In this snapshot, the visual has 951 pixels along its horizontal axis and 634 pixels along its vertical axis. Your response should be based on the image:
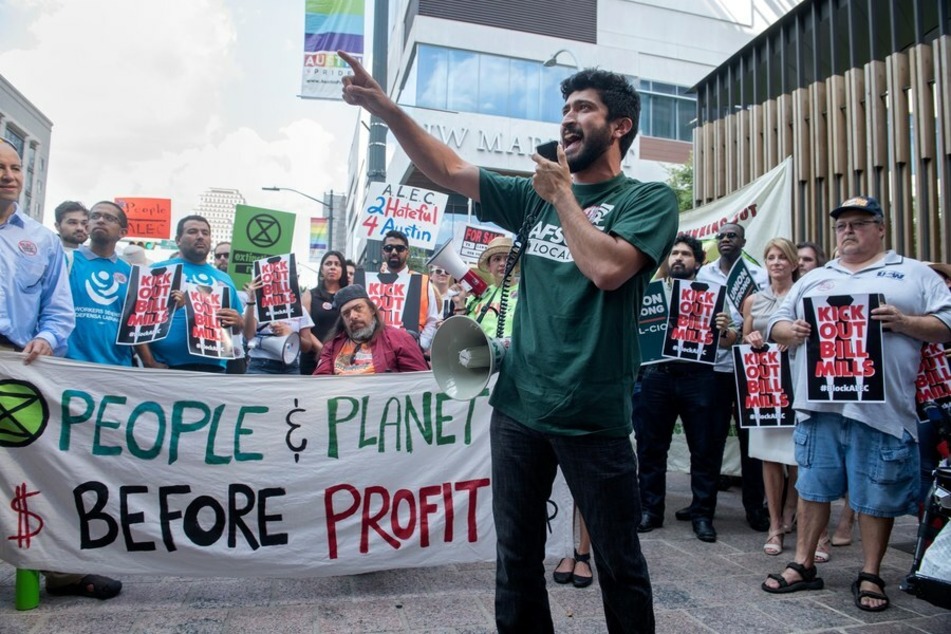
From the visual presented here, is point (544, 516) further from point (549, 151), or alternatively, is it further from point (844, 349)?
point (844, 349)

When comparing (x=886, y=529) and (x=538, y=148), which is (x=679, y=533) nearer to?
(x=886, y=529)

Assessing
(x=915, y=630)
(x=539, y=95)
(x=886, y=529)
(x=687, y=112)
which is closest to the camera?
(x=915, y=630)

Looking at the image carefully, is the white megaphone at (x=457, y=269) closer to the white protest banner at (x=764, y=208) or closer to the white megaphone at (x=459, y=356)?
the white megaphone at (x=459, y=356)

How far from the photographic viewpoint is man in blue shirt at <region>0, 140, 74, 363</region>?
132 inches

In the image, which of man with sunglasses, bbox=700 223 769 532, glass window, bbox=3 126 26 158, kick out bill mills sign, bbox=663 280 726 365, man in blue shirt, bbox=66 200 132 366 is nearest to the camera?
man in blue shirt, bbox=66 200 132 366

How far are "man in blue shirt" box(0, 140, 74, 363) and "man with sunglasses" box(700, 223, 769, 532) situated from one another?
13.1 feet

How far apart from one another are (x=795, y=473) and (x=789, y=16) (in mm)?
7347

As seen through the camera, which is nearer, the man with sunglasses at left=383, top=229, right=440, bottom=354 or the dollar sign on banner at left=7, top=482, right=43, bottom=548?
the dollar sign on banner at left=7, top=482, right=43, bottom=548

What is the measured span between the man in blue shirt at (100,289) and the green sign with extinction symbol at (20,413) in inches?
36.0

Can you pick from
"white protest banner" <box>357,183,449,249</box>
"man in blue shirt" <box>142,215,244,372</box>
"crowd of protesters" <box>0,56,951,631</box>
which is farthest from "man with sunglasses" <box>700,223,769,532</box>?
"white protest banner" <box>357,183,449,249</box>

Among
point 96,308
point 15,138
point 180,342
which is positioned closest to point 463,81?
point 180,342

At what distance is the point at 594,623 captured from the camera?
3145 millimetres

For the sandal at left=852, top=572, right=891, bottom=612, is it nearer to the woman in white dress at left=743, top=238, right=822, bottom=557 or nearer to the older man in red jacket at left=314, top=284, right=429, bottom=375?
the woman in white dress at left=743, top=238, right=822, bottom=557

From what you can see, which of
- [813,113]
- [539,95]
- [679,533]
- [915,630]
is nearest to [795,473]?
[679,533]
